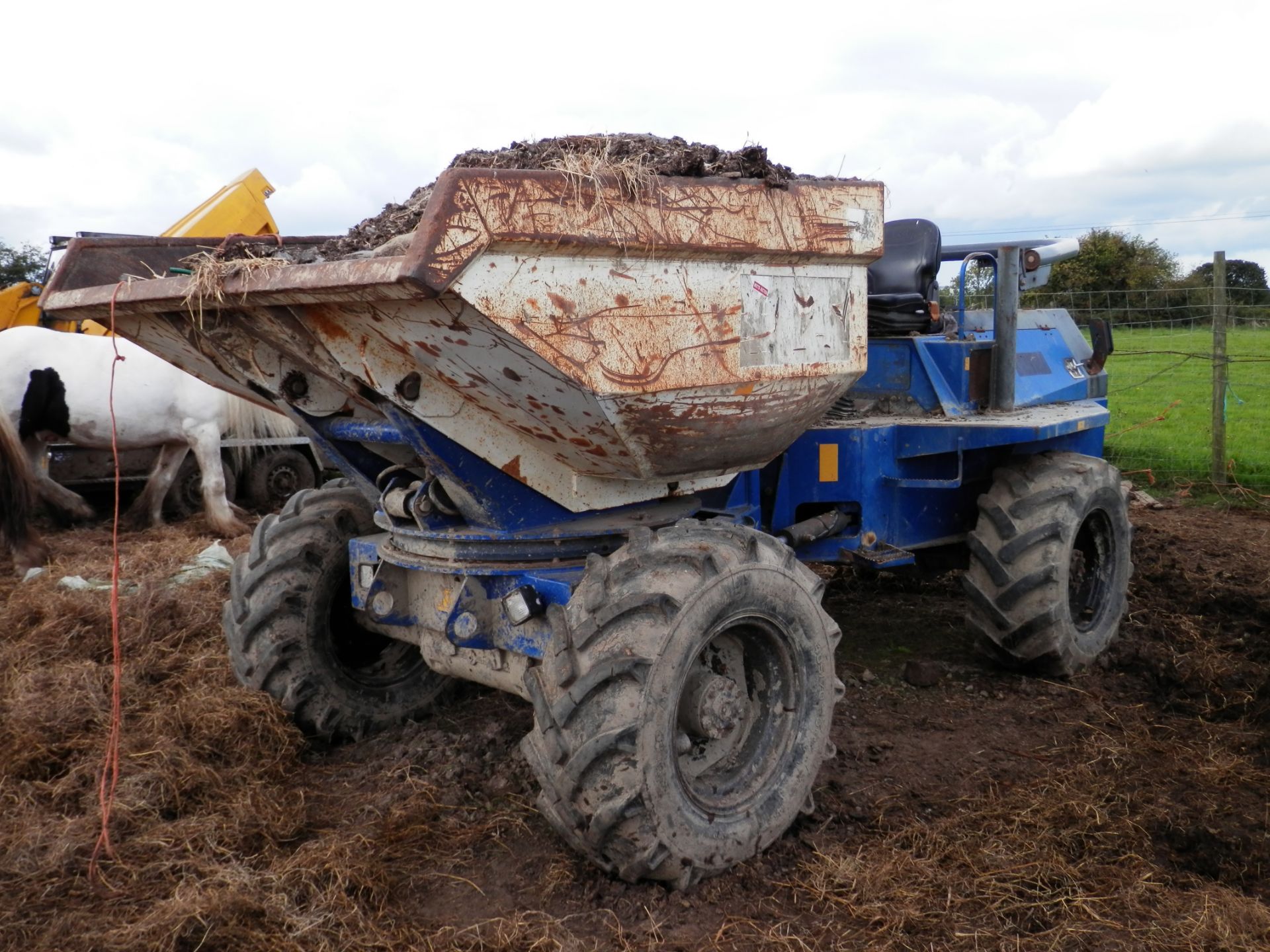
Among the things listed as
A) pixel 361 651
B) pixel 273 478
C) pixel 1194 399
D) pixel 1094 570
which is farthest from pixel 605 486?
pixel 1194 399

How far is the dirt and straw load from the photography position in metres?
2.96

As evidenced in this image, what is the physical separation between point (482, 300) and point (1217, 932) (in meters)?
2.55

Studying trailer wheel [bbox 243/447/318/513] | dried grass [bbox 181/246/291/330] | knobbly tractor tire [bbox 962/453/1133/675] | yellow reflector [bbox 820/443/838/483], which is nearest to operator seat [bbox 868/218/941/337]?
knobbly tractor tire [bbox 962/453/1133/675]

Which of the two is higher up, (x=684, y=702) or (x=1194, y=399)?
(x=1194, y=399)

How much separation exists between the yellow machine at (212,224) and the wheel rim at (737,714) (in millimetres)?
7850

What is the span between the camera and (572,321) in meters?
2.86

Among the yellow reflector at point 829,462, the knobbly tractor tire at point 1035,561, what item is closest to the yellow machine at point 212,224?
the yellow reflector at point 829,462

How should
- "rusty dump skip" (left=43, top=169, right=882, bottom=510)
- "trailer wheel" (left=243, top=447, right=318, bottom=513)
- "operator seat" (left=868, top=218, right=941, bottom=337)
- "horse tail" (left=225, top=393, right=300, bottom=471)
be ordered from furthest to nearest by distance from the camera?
"trailer wheel" (left=243, top=447, right=318, bottom=513), "horse tail" (left=225, top=393, right=300, bottom=471), "operator seat" (left=868, top=218, right=941, bottom=337), "rusty dump skip" (left=43, top=169, right=882, bottom=510)

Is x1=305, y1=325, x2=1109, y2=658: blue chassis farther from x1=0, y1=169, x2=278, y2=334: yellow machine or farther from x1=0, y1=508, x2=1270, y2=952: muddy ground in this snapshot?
x1=0, y1=169, x2=278, y2=334: yellow machine

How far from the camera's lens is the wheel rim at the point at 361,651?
429 centimetres

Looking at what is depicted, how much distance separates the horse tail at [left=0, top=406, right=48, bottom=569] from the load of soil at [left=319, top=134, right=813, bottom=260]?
200 inches

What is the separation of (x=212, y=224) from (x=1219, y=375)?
30.8ft

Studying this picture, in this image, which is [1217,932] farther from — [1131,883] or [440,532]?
[440,532]

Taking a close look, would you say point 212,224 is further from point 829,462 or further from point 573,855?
point 573,855
